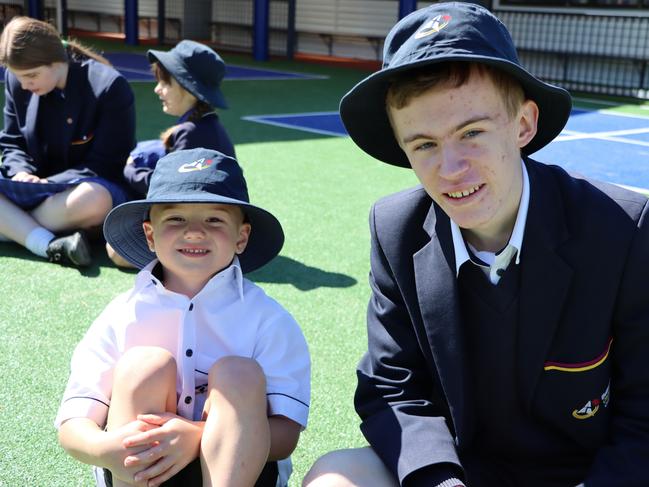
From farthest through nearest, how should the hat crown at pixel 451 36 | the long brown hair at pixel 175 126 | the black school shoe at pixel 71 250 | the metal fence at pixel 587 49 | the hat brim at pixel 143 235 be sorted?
the metal fence at pixel 587 49, the long brown hair at pixel 175 126, the black school shoe at pixel 71 250, the hat brim at pixel 143 235, the hat crown at pixel 451 36

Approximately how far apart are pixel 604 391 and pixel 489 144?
62 cm

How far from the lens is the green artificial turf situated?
299 cm

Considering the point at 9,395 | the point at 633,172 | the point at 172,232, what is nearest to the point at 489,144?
the point at 172,232


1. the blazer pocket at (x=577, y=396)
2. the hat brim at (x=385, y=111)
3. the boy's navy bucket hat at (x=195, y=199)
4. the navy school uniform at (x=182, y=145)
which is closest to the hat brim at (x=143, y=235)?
the boy's navy bucket hat at (x=195, y=199)

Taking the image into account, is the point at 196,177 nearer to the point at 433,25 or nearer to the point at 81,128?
→ the point at 433,25

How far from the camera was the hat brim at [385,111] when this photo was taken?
193cm

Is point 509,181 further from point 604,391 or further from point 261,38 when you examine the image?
point 261,38

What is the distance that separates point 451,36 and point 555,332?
→ 69cm

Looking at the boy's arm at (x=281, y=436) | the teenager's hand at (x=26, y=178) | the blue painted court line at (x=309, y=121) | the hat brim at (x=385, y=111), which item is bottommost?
the blue painted court line at (x=309, y=121)

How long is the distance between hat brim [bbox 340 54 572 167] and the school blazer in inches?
4.4

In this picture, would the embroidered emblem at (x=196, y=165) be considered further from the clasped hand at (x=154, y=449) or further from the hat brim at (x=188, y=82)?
the hat brim at (x=188, y=82)

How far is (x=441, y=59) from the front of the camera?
73.5 inches

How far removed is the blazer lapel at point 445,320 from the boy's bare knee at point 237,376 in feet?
1.50

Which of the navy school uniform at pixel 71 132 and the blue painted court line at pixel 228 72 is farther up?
the navy school uniform at pixel 71 132
